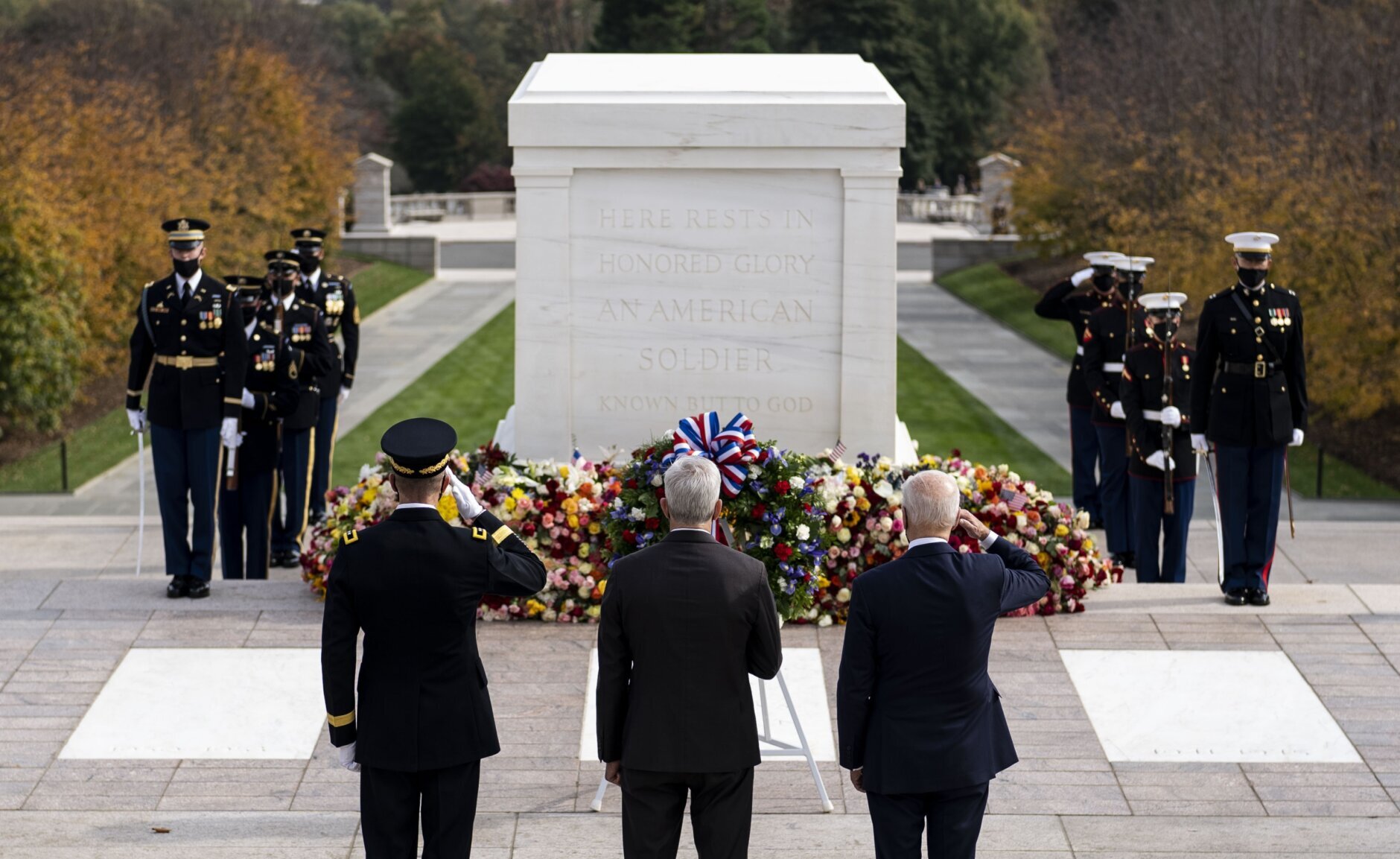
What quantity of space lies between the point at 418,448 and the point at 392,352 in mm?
16957

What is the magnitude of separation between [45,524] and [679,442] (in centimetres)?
678

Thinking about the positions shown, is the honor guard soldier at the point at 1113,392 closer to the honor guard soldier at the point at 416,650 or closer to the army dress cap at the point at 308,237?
the army dress cap at the point at 308,237

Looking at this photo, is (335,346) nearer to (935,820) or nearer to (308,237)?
(308,237)

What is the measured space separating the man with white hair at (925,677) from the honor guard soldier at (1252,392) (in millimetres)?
3873

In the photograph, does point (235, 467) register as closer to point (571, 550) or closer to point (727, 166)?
point (571, 550)

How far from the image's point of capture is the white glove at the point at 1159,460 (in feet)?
31.4

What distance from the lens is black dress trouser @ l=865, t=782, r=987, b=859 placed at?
4.76m

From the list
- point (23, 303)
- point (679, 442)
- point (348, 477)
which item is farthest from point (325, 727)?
point (23, 303)

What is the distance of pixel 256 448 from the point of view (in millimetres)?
10078

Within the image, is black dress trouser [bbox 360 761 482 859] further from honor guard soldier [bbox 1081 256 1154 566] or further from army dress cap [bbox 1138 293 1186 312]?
honor guard soldier [bbox 1081 256 1154 566]

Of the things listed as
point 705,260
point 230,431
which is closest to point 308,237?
point 230,431

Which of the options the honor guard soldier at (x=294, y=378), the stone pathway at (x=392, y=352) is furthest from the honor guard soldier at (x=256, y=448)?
the stone pathway at (x=392, y=352)

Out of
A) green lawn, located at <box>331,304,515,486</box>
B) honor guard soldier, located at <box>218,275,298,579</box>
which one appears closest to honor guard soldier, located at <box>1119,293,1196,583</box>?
honor guard soldier, located at <box>218,275,298,579</box>

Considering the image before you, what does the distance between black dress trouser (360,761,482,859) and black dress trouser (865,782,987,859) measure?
1.12 metres
